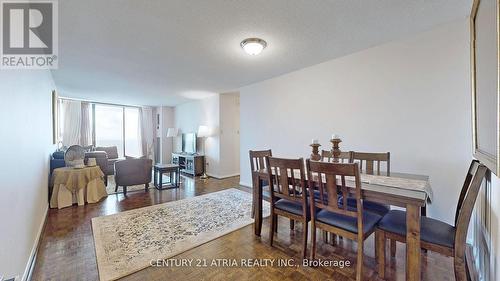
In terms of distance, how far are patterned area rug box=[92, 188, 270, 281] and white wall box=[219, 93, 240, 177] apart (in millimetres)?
2239

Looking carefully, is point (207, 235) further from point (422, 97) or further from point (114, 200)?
point (422, 97)

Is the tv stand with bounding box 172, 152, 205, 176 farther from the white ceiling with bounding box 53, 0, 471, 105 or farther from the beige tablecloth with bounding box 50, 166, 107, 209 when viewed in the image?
the white ceiling with bounding box 53, 0, 471, 105

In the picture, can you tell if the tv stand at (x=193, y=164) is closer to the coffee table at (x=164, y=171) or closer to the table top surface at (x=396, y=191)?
the coffee table at (x=164, y=171)

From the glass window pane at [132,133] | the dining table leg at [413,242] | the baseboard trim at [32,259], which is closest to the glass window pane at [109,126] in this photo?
the glass window pane at [132,133]

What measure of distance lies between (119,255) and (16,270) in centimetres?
70

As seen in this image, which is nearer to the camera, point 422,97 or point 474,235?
point 474,235

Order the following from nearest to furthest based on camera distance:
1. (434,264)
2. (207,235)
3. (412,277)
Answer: (412,277) < (434,264) < (207,235)

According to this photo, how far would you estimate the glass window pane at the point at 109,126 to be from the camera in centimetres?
718

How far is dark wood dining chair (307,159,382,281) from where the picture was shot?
5.08 ft

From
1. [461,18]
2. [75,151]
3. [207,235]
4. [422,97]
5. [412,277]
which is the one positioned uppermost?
[461,18]

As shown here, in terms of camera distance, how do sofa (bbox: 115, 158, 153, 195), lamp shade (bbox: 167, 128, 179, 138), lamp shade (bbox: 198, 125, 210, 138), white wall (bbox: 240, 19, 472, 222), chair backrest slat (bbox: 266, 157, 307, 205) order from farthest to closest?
lamp shade (bbox: 167, 128, 179, 138) < lamp shade (bbox: 198, 125, 210, 138) < sofa (bbox: 115, 158, 153, 195) < white wall (bbox: 240, 19, 472, 222) < chair backrest slat (bbox: 266, 157, 307, 205)

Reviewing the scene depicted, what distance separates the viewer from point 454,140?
2293 mm

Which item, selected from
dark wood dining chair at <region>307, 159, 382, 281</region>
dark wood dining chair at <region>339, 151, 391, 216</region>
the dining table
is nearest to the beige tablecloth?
the dining table

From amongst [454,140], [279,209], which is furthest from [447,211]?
[279,209]
